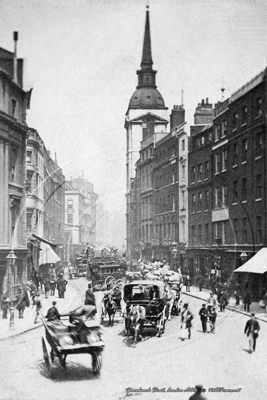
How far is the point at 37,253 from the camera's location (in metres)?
24.2

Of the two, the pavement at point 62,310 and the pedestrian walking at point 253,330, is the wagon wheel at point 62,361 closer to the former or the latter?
the pavement at point 62,310

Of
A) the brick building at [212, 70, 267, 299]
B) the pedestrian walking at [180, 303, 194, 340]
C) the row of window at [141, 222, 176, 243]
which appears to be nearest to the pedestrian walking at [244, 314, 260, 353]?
the pedestrian walking at [180, 303, 194, 340]

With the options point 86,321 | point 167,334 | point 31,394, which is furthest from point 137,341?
point 31,394

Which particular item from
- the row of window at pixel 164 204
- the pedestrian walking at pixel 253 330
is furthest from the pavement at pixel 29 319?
the pedestrian walking at pixel 253 330

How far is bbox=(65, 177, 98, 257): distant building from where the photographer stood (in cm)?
1808

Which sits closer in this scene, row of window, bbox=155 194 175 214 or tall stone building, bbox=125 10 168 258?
tall stone building, bbox=125 10 168 258

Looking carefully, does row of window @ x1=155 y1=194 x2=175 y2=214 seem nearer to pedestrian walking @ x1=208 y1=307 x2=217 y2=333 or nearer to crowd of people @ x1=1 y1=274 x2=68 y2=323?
pedestrian walking @ x1=208 y1=307 x2=217 y2=333

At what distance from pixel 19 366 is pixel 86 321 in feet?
6.84

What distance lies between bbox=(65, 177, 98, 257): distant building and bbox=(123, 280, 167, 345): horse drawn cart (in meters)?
3.26

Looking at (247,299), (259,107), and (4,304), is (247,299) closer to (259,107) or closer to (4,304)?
(259,107)

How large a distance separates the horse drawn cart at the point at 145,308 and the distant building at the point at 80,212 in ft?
10.7

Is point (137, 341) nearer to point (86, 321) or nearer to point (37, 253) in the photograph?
point (86, 321)

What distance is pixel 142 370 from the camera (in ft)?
44.8

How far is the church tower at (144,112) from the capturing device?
1586 centimetres
